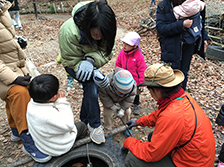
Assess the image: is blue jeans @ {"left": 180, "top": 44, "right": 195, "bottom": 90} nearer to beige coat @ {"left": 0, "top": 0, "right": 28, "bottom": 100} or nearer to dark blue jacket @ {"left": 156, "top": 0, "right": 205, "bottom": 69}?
dark blue jacket @ {"left": 156, "top": 0, "right": 205, "bottom": 69}

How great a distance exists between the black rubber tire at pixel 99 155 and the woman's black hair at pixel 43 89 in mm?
855

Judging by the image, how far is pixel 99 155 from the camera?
7.68 ft

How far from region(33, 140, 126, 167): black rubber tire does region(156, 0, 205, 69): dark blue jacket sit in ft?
6.57

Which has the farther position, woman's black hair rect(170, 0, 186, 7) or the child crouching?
woman's black hair rect(170, 0, 186, 7)

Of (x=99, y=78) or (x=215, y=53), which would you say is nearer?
(x=99, y=78)

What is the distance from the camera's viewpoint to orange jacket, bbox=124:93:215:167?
64.8 inches

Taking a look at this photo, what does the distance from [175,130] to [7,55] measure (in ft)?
8.56

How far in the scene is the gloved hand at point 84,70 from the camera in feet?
6.88

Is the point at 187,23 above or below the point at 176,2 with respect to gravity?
below

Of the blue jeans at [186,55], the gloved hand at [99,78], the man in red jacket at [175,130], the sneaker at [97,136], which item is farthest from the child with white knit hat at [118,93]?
the blue jeans at [186,55]

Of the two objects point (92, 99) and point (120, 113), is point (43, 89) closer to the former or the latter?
point (92, 99)

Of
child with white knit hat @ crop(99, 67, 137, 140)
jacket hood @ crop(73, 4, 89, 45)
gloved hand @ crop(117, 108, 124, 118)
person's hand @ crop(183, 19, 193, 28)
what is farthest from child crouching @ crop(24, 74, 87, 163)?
person's hand @ crop(183, 19, 193, 28)

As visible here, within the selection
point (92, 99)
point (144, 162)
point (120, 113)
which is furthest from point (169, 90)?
point (120, 113)

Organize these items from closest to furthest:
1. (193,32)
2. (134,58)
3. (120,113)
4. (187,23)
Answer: (120,113) < (187,23) < (193,32) < (134,58)
